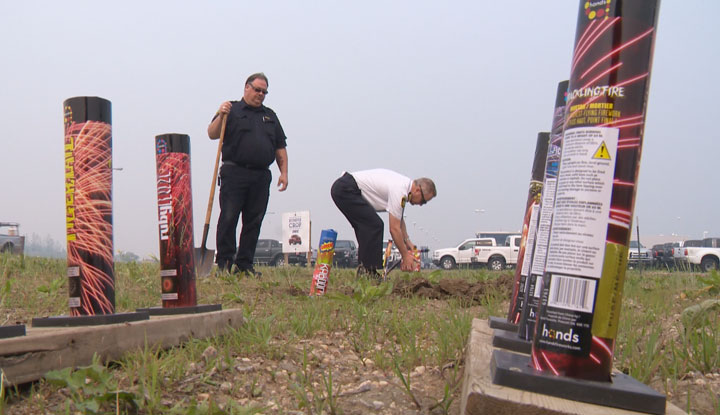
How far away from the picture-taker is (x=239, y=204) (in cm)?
637

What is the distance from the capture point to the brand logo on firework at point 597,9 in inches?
48.5

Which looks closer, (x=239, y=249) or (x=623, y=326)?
(x=623, y=326)

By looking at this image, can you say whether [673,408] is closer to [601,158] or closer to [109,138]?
[601,158]

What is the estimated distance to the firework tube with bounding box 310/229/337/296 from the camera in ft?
14.9

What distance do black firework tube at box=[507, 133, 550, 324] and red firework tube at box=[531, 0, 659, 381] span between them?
773 millimetres

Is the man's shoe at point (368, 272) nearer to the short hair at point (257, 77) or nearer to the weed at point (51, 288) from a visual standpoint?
the short hair at point (257, 77)

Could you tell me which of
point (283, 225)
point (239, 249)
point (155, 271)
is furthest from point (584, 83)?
point (283, 225)

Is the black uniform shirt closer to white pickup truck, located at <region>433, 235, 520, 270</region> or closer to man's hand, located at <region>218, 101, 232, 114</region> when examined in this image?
man's hand, located at <region>218, 101, 232, 114</region>

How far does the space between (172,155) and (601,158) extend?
6.93ft

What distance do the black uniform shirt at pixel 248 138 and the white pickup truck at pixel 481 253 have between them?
25440 millimetres

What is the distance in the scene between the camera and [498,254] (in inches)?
1271

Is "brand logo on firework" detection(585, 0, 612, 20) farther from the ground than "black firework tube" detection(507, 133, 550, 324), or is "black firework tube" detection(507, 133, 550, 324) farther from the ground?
"brand logo on firework" detection(585, 0, 612, 20)

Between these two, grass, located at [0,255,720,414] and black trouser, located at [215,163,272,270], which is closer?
grass, located at [0,255,720,414]

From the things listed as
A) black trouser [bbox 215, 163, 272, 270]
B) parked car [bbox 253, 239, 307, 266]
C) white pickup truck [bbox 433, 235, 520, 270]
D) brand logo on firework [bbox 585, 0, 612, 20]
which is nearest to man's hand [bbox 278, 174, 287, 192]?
black trouser [bbox 215, 163, 272, 270]
